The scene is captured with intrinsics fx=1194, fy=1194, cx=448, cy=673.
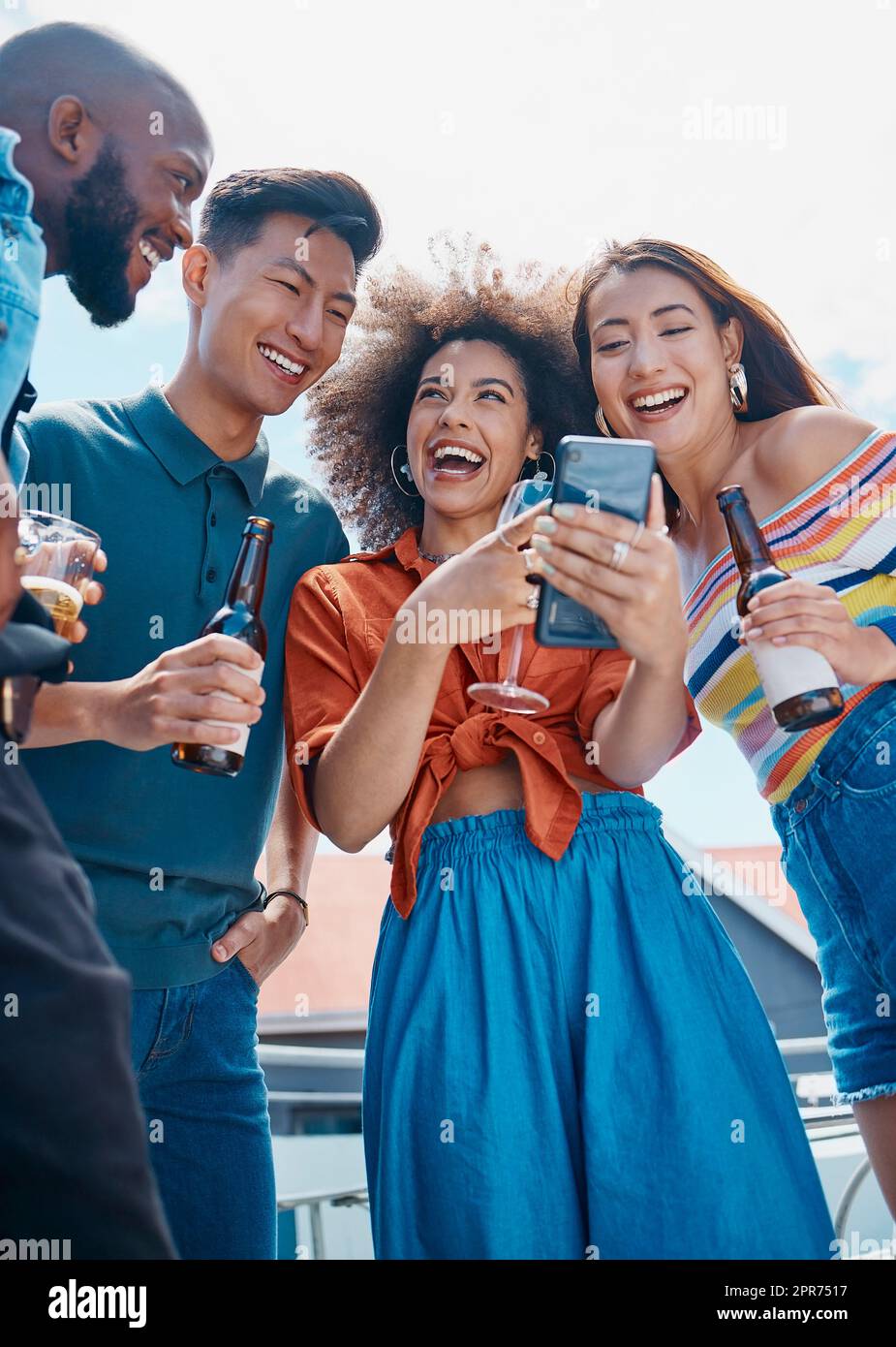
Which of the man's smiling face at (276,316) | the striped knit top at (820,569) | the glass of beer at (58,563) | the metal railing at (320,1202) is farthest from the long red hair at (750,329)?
the metal railing at (320,1202)

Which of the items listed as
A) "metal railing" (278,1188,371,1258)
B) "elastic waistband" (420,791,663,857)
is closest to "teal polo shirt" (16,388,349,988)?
"elastic waistband" (420,791,663,857)

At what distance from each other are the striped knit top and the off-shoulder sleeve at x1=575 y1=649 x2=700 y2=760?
6.5 inches

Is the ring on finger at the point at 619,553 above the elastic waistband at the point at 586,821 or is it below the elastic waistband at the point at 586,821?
above

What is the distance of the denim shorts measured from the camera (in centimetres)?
169

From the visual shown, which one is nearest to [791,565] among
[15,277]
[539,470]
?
[539,470]

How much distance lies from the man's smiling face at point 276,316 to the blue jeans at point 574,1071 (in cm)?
95

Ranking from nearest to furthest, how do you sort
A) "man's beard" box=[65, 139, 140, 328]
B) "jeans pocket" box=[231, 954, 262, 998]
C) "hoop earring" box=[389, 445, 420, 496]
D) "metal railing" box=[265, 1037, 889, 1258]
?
1. "man's beard" box=[65, 139, 140, 328]
2. "jeans pocket" box=[231, 954, 262, 998]
3. "hoop earring" box=[389, 445, 420, 496]
4. "metal railing" box=[265, 1037, 889, 1258]

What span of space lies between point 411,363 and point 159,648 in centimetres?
81

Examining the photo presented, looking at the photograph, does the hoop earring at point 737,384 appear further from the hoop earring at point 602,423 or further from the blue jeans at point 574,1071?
the blue jeans at point 574,1071

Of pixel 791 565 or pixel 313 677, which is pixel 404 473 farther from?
pixel 791 565

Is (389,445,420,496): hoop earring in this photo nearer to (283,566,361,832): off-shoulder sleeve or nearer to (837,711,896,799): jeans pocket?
(283,566,361,832): off-shoulder sleeve

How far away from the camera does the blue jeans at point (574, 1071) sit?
138cm
